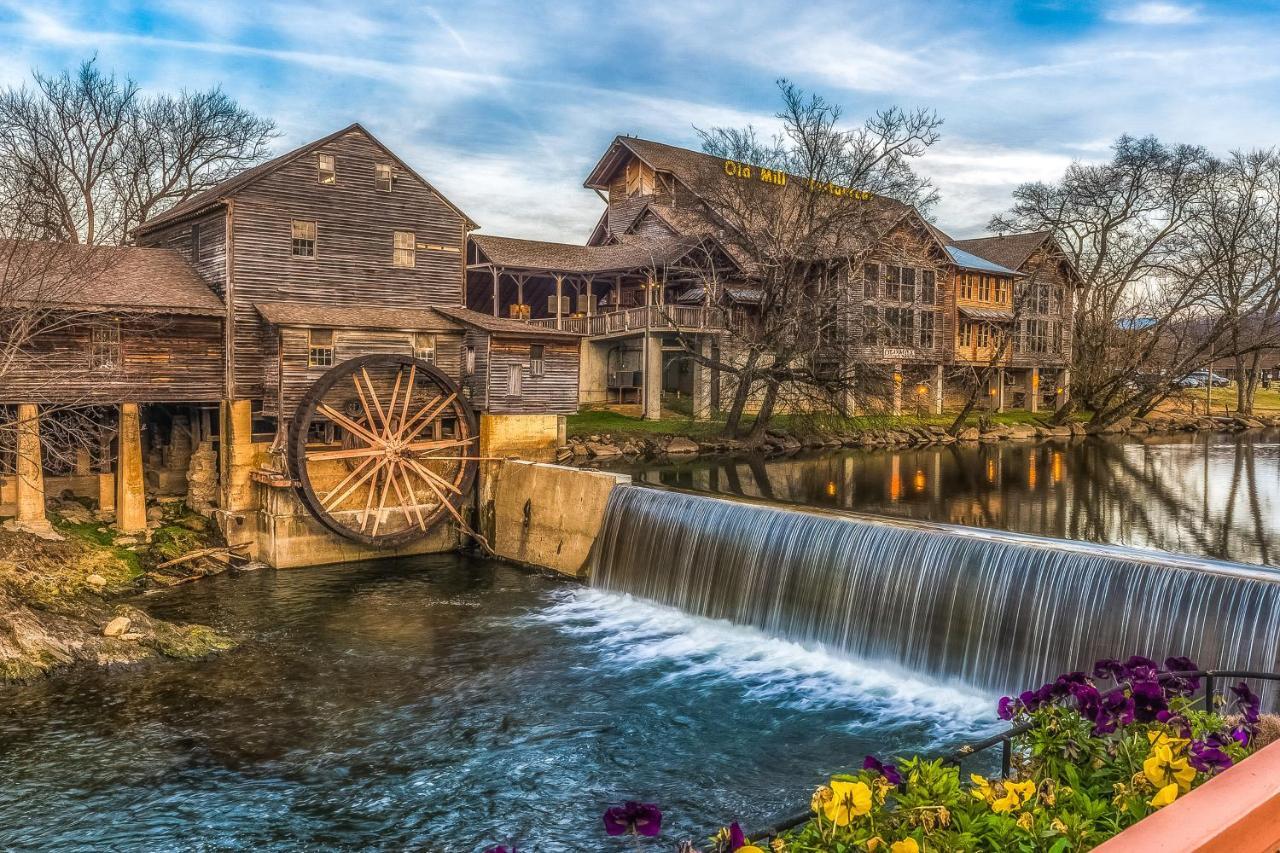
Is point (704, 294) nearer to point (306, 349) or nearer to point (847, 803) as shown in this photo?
point (306, 349)

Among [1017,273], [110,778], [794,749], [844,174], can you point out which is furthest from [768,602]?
[1017,273]

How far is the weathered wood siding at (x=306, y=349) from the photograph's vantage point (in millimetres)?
20562

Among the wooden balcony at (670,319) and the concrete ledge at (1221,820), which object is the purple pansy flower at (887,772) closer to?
the concrete ledge at (1221,820)

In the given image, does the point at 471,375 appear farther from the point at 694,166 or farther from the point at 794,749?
the point at 694,166

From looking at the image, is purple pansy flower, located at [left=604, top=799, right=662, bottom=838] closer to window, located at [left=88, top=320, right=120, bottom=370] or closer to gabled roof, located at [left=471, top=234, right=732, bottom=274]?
window, located at [left=88, top=320, right=120, bottom=370]

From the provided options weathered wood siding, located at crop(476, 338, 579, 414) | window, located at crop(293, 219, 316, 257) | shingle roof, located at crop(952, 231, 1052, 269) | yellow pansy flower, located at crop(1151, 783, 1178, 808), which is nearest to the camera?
yellow pansy flower, located at crop(1151, 783, 1178, 808)

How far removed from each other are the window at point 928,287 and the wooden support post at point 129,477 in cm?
3505

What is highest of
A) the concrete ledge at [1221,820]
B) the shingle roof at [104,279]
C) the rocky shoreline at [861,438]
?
the shingle roof at [104,279]

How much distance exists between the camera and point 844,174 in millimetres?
35094

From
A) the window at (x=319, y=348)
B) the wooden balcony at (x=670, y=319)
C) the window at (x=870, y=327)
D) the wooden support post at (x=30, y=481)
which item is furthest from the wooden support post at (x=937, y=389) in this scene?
the wooden support post at (x=30, y=481)

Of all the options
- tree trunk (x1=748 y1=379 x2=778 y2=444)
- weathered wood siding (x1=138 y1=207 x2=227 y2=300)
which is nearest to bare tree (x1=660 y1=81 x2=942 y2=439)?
tree trunk (x1=748 y1=379 x2=778 y2=444)

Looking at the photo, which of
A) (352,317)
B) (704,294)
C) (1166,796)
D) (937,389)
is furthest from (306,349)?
(937,389)

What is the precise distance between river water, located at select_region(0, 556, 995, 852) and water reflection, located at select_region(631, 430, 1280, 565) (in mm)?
9123

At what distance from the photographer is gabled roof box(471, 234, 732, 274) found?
37.6 m
